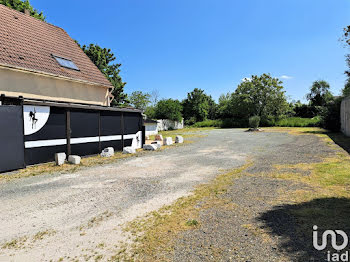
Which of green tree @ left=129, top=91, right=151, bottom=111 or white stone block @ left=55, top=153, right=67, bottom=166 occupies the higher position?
green tree @ left=129, top=91, right=151, bottom=111

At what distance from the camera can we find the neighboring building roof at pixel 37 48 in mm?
10234

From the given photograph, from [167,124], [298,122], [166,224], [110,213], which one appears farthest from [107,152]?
[298,122]

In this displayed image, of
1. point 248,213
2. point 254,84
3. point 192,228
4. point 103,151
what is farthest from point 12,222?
point 254,84

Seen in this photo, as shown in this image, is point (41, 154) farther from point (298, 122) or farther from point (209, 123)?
point (209, 123)

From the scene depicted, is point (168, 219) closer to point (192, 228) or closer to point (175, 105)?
point (192, 228)

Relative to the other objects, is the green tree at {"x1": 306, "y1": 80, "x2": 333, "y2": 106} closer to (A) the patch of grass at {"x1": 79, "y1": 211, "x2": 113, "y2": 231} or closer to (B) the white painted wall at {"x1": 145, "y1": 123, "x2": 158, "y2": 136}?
(B) the white painted wall at {"x1": 145, "y1": 123, "x2": 158, "y2": 136}

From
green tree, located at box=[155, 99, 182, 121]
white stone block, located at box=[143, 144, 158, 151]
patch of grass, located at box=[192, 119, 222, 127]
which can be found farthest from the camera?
patch of grass, located at box=[192, 119, 222, 127]

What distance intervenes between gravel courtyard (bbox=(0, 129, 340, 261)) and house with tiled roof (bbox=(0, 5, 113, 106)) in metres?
A: 5.47

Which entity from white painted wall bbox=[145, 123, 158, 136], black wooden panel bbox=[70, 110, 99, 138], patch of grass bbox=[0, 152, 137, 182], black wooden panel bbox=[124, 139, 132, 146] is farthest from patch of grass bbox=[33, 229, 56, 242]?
white painted wall bbox=[145, 123, 158, 136]

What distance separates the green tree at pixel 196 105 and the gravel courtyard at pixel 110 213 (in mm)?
39235

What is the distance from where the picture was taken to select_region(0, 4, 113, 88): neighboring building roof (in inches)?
403

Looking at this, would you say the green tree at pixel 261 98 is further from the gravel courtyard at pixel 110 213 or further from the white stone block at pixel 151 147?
the gravel courtyard at pixel 110 213

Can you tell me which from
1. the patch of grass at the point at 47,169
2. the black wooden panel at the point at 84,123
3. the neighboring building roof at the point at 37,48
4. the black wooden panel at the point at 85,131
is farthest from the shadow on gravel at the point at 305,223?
the neighboring building roof at the point at 37,48

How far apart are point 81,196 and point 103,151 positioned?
547 cm
